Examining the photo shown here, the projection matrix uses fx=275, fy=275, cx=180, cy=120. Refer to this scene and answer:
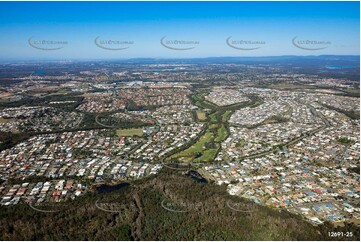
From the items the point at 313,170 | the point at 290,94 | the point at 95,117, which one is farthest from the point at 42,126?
the point at 290,94

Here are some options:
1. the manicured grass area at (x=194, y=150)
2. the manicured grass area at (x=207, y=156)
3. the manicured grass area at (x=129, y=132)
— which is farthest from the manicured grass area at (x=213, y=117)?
the manicured grass area at (x=207, y=156)

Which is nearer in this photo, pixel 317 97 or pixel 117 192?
pixel 117 192

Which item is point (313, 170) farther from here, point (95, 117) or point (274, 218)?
point (95, 117)

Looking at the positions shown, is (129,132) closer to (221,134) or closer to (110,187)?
(221,134)

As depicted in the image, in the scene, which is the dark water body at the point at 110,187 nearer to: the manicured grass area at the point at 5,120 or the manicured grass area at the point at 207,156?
the manicured grass area at the point at 207,156

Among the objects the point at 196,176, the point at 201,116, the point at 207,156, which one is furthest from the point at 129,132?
the point at 196,176

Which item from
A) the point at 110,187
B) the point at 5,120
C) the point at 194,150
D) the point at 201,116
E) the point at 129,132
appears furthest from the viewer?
the point at 201,116

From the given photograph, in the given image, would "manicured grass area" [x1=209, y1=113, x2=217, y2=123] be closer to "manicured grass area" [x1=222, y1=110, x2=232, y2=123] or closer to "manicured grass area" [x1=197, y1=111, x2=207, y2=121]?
"manicured grass area" [x1=197, y1=111, x2=207, y2=121]
